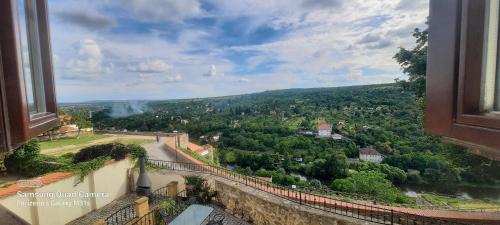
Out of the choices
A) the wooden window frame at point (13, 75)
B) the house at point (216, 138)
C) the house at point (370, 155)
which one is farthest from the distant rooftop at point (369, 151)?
the wooden window frame at point (13, 75)

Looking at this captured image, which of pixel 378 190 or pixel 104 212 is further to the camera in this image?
pixel 378 190

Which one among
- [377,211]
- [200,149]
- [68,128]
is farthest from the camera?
[200,149]

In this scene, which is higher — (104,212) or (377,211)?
(377,211)

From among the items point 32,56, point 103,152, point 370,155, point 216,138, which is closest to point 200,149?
point 103,152

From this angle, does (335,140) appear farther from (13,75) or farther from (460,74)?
(13,75)

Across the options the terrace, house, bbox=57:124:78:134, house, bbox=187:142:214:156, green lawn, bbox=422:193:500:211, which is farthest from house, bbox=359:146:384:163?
house, bbox=57:124:78:134
